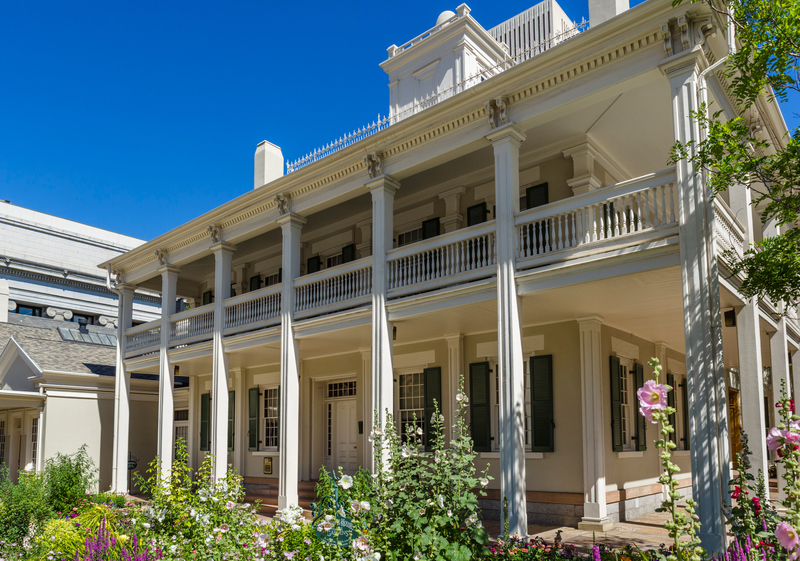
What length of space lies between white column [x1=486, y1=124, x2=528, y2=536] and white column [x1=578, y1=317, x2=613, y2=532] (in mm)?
2038

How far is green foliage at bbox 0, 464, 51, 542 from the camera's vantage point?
396 inches

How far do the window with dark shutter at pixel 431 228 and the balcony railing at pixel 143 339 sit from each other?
8739 mm

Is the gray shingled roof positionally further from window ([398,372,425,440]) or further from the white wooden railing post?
window ([398,372,425,440])

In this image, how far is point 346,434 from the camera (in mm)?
17016

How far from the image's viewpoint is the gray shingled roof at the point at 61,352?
20328 mm

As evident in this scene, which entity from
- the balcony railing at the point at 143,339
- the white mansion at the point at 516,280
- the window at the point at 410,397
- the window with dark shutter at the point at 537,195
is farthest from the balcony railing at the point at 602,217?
the balcony railing at the point at 143,339

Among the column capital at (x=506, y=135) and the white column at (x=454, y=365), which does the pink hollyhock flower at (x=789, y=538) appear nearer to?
the column capital at (x=506, y=135)

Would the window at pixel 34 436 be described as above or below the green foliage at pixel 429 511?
below

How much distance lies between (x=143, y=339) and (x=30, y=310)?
48.6 ft

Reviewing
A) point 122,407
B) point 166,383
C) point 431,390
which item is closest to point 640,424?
point 431,390

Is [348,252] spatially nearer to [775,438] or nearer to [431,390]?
[431,390]

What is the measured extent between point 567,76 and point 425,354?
6815 millimetres

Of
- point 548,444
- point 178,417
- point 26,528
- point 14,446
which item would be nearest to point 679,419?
point 548,444

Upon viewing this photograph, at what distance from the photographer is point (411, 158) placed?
1224 centimetres
